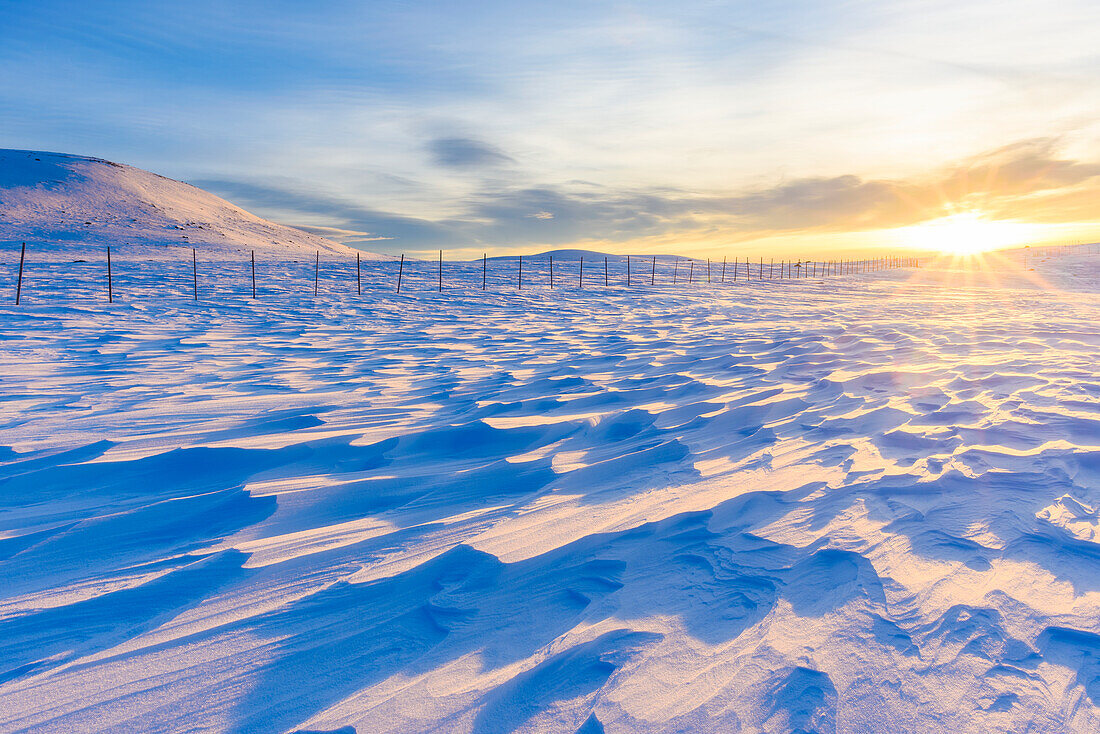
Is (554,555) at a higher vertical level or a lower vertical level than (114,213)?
lower

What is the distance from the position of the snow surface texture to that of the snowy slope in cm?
4806

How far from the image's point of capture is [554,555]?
6.73 ft

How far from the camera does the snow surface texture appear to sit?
4.65 ft

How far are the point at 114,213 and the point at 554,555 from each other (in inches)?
2933

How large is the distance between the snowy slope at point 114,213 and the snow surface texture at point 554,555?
4806 centimetres

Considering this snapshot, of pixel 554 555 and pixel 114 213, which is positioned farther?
pixel 114 213

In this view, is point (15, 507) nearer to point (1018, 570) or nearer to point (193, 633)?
point (193, 633)

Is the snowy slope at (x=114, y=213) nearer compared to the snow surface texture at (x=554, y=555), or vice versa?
the snow surface texture at (x=554, y=555)

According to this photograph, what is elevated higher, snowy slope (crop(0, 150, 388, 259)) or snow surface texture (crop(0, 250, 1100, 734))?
snowy slope (crop(0, 150, 388, 259))

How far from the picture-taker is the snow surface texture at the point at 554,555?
1418mm

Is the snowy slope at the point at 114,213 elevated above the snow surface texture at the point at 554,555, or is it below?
above

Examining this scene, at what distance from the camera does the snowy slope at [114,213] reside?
4741 centimetres

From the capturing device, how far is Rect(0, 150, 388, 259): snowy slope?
47406mm

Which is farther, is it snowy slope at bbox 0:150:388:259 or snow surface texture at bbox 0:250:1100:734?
snowy slope at bbox 0:150:388:259
